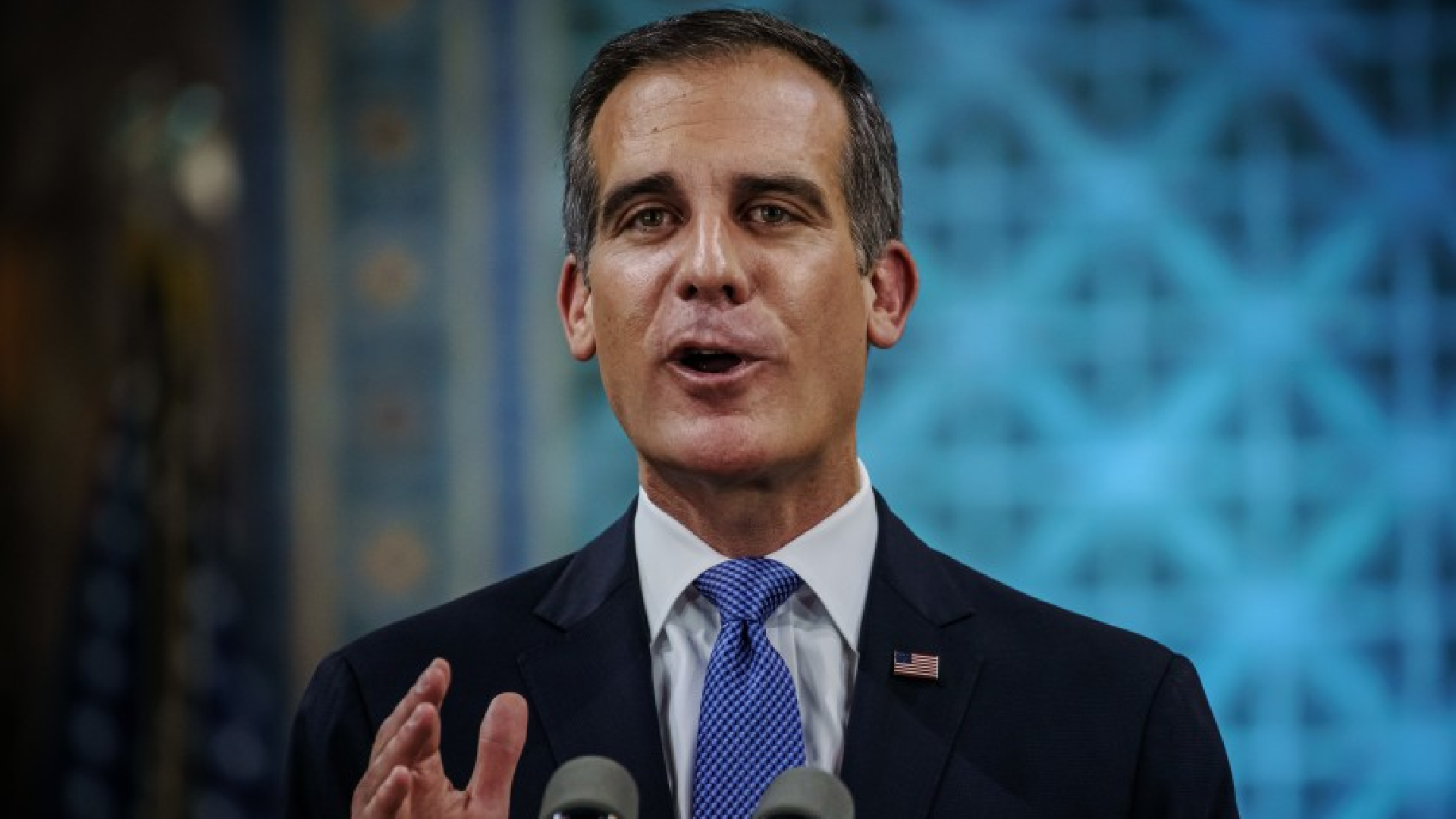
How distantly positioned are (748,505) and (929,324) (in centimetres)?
309

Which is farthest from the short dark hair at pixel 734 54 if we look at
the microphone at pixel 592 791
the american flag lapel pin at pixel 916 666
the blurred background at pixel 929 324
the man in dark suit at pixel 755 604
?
the blurred background at pixel 929 324

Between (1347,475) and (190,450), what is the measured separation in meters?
2.99

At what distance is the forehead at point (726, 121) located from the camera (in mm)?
1724

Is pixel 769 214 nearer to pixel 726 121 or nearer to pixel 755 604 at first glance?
pixel 726 121

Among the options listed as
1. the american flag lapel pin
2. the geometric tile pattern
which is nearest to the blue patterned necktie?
the american flag lapel pin

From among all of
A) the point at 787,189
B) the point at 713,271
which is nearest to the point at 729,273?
the point at 713,271

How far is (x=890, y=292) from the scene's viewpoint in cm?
191

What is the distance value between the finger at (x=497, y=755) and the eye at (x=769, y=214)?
58cm

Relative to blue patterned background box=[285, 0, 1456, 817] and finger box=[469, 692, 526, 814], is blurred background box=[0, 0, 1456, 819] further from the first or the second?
finger box=[469, 692, 526, 814]

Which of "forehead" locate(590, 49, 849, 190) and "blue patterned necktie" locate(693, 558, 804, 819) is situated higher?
"forehead" locate(590, 49, 849, 190)

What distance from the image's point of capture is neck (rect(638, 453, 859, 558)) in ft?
5.69

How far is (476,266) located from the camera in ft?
16.0

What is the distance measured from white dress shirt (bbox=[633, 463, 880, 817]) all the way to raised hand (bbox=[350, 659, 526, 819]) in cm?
32

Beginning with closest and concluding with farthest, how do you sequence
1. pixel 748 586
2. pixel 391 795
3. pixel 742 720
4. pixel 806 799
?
1. pixel 806 799
2. pixel 391 795
3. pixel 742 720
4. pixel 748 586
